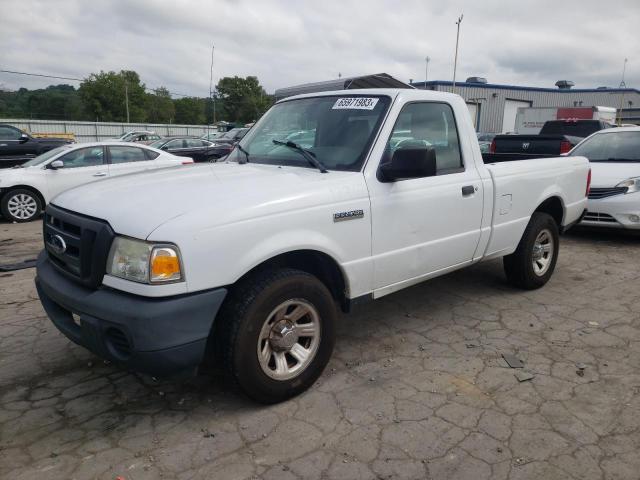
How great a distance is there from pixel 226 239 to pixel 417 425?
4.96ft

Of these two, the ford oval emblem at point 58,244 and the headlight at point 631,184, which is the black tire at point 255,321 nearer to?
the ford oval emblem at point 58,244

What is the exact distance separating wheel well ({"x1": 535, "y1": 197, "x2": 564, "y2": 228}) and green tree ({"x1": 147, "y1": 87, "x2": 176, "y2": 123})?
8305 cm

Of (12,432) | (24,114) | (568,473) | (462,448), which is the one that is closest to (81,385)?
(12,432)

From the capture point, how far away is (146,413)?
9.70 ft

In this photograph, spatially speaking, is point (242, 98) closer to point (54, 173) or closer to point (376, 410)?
point (54, 173)

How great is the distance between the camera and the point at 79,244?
2.72m

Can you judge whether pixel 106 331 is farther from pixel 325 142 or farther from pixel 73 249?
pixel 325 142

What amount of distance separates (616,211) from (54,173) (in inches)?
381

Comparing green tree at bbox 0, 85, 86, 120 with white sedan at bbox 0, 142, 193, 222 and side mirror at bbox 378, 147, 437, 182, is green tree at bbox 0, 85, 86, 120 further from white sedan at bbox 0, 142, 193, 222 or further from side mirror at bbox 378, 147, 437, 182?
side mirror at bbox 378, 147, 437, 182

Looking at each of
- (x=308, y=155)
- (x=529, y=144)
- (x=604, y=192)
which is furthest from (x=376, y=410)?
(x=529, y=144)

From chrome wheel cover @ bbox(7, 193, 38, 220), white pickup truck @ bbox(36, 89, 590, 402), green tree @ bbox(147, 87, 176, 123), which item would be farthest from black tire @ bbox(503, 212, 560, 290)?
green tree @ bbox(147, 87, 176, 123)

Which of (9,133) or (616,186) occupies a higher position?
(9,133)

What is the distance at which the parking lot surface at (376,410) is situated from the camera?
250 cm

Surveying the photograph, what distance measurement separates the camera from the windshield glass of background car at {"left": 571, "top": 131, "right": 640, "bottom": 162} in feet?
25.4
